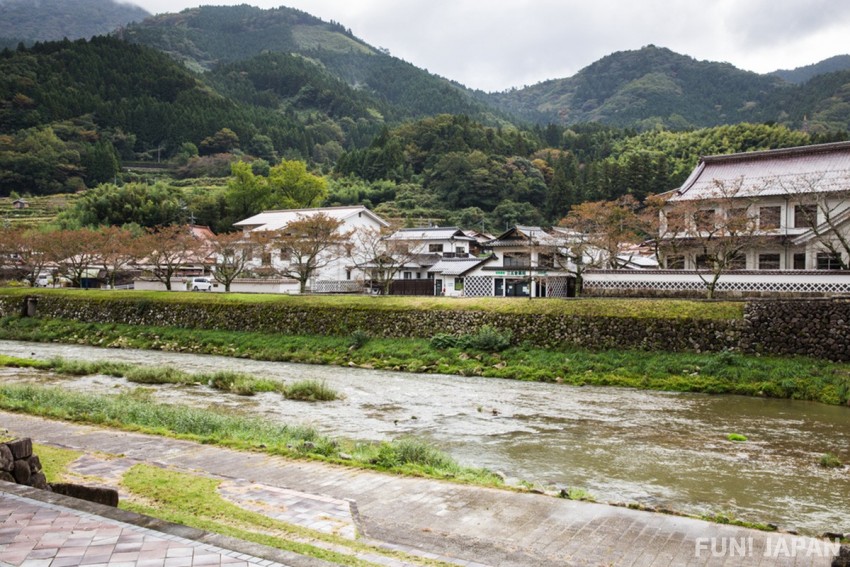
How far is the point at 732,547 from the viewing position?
22.5ft

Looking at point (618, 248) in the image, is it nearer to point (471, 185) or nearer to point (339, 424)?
point (339, 424)

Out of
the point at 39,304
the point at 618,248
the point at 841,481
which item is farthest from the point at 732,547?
the point at 39,304

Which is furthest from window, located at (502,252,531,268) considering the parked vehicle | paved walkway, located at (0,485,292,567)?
paved walkway, located at (0,485,292,567)

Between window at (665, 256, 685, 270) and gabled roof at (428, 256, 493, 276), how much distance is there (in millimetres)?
11244

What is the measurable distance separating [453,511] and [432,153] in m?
87.7

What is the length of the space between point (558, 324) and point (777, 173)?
18.2 meters

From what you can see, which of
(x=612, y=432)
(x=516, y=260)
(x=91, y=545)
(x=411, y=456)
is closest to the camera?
(x=91, y=545)

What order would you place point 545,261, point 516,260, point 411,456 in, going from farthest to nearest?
point 516,260 < point 545,261 < point 411,456

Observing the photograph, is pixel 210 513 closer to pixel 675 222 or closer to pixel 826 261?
pixel 675 222

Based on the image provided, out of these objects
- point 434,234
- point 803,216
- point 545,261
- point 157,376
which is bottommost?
point 157,376

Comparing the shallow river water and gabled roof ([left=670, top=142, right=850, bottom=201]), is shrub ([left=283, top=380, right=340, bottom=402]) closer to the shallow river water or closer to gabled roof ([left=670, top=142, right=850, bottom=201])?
the shallow river water

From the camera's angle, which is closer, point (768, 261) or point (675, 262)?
point (768, 261)

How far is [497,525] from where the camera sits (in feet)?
24.3

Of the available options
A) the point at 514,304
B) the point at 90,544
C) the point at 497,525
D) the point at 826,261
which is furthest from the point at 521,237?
the point at 90,544
